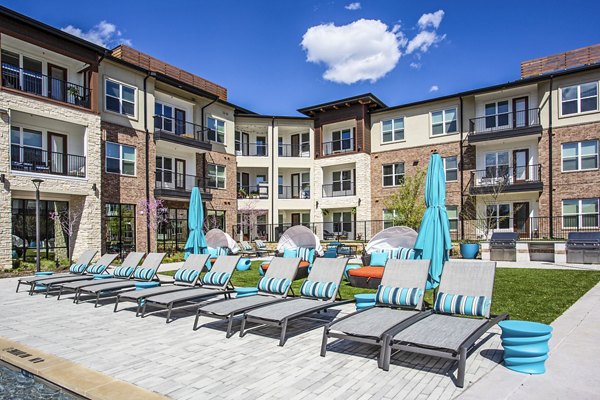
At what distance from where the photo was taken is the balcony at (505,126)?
22.6m

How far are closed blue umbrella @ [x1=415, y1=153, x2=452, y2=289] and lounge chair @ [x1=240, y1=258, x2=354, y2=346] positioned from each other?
7.33 ft

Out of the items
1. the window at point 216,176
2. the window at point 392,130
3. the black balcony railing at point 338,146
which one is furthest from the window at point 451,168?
the window at point 216,176

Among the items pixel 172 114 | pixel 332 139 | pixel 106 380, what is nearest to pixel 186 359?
pixel 106 380

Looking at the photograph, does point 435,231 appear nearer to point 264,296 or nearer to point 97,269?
point 264,296

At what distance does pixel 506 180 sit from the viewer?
2288 cm

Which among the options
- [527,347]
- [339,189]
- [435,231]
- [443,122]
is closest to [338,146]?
[339,189]

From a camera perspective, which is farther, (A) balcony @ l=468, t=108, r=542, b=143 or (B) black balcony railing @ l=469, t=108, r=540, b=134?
(B) black balcony railing @ l=469, t=108, r=540, b=134

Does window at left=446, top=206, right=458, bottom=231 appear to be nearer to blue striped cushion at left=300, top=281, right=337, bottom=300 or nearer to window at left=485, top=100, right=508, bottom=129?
window at left=485, top=100, right=508, bottom=129

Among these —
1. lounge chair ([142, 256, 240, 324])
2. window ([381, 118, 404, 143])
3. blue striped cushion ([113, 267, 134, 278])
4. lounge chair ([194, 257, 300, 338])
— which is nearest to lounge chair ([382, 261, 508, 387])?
lounge chair ([194, 257, 300, 338])

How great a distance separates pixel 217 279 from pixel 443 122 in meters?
21.4

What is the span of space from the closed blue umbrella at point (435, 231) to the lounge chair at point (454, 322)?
2.21m

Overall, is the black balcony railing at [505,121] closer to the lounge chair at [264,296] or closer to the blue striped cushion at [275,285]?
the lounge chair at [264,296]

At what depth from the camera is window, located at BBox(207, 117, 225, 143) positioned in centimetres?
2788

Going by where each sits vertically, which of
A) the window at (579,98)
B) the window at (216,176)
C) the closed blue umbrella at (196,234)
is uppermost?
the window at (579,98)
